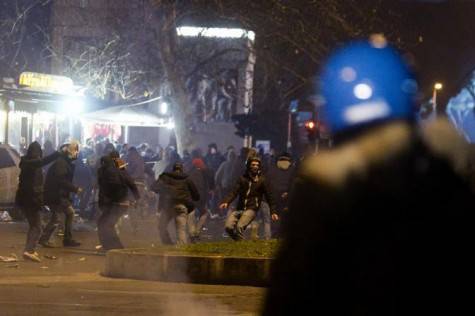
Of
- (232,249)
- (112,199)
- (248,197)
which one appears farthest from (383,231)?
(112,199)

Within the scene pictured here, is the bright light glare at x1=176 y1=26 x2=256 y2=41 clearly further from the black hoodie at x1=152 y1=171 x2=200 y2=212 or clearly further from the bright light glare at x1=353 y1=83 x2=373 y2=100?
A: the bright light glare at x1=353 y1=83 x2=373 y2=100

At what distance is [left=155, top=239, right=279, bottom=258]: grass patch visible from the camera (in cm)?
1461

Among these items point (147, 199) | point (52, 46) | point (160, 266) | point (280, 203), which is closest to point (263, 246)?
point (160, 266)

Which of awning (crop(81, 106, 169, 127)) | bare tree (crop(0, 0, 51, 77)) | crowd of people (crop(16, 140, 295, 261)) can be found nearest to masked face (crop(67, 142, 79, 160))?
crowd of people (crop(16, 140, 295, 261))

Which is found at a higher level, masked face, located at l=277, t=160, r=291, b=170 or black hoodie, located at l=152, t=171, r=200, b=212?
masked face, located at l=277, t=160, r=291, b=170

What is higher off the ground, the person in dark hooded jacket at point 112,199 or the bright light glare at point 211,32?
the bright light glare at point 211,32

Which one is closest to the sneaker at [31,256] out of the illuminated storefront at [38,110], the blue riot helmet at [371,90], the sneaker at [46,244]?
the sneaker at [46,244]

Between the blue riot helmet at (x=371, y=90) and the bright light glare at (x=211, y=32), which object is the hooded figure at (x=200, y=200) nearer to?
the blue riot helmet at (x=371, y=90)

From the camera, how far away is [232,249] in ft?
49.4

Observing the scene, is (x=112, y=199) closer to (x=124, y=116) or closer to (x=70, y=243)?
(x=70, y=243)

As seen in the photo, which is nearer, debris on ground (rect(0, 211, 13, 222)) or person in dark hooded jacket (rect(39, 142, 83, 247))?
person in dark hooded jacket (rect(39, 142, 83, 247))

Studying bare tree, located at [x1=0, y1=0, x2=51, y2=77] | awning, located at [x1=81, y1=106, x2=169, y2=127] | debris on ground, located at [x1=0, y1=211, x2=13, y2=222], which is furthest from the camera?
bare tree, located at [x1=0, y1=0, x2=51, y2=77]

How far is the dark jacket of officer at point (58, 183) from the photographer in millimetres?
18891

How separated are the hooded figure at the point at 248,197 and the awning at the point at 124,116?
15.1 meters
